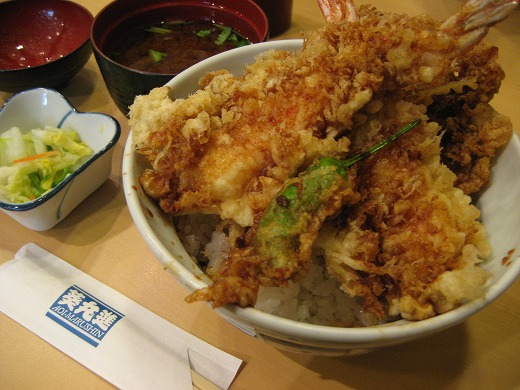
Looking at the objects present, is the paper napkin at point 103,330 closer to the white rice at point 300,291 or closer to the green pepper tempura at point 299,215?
the white rice at point 300,291

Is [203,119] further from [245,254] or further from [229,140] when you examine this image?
[245,254]

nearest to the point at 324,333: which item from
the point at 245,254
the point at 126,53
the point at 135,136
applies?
the point at 245,254

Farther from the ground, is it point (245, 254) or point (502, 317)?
point (245, 254)

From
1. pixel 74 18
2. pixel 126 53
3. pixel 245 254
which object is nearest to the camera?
pixel 245 254

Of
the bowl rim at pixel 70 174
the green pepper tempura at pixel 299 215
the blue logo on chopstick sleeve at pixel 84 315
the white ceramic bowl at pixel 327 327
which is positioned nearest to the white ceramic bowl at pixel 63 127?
the bowl rim at pixel 70 174

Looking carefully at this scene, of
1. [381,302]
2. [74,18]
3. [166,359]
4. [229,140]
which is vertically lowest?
[166,359]

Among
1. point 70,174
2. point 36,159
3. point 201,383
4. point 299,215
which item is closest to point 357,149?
point 299,215
